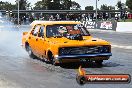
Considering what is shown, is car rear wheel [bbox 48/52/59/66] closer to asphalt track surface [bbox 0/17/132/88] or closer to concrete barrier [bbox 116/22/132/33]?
asphalt track surface [bbox 0/17/132/88]

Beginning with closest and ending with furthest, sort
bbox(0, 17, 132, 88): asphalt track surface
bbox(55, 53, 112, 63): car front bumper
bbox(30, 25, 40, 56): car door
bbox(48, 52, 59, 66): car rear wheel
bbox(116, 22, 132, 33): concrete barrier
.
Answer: bbox(0, 17, 132, 88): asphalt track surface, bbox(55, 53, 112, 63): car front bumper, bbox(48, 52, 59, 66): car rear wheel, bbox(30, 25, 40, 56): car door, bbox(116, 22, 132, 33): concrete barrier

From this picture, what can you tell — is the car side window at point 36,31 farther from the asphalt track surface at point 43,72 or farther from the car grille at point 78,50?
the car grille at point 78,50

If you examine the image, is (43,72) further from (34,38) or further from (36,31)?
(36,31)

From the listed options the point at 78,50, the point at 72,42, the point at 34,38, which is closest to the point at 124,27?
the point at 34,38

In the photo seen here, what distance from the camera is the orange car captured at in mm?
12141

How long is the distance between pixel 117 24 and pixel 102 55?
1346 inches

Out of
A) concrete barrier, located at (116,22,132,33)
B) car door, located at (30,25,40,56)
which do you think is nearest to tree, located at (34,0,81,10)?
concrete barrier, located at (116,22,132,33)

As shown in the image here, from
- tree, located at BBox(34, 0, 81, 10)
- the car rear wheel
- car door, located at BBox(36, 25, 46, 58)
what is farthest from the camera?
tree, located at BBox(34, 0, 81, 10)

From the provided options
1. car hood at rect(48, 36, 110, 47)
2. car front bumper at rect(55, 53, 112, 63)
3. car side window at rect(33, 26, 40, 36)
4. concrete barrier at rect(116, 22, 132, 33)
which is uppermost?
car side window at rect(33, 26, 40, 36)

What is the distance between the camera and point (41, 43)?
44.1ft

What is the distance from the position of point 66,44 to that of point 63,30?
4.61 ft

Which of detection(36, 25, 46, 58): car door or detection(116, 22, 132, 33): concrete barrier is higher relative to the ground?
detection(36, 25, 46, 58): car door

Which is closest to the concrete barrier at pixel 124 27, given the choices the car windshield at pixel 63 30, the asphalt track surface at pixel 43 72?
the asphalt track surface at pixel 43 72

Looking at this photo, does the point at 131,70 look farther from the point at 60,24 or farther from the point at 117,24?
the point at 117,24
